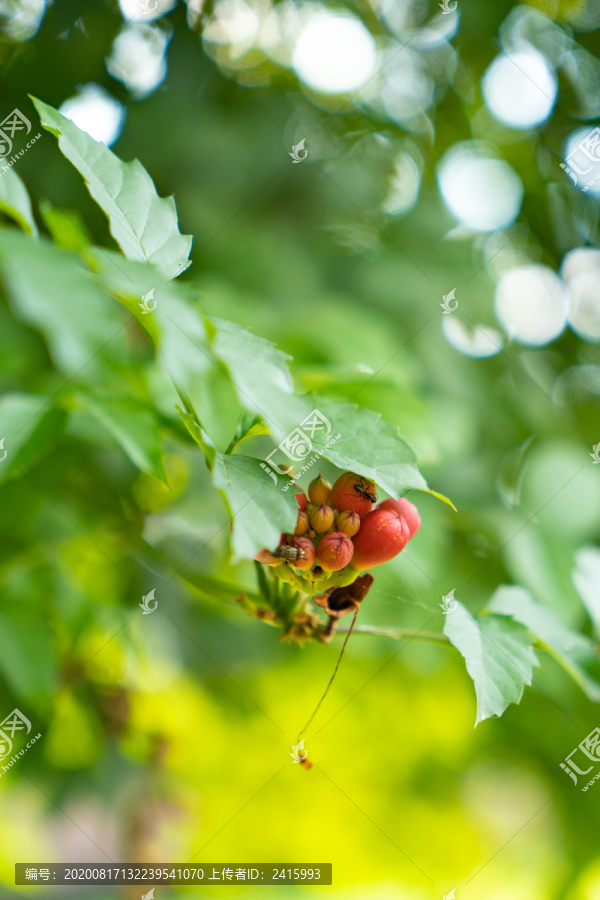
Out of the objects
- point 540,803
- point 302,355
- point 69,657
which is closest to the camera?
point 302,355

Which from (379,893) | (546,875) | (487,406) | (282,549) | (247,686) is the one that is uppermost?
(282,549)

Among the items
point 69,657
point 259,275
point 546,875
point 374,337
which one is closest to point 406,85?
point 259,275

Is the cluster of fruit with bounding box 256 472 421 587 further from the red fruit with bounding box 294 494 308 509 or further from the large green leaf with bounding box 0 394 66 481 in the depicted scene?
the large green leaf with bounding box 0 394 66 481

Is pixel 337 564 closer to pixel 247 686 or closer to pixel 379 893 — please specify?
pixel 247 686

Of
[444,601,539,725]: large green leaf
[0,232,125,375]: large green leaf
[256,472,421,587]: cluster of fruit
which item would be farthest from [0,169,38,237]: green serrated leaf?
[444,601,539,725]: large green leaf

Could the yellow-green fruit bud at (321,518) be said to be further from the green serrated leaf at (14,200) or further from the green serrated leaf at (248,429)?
the green serrated leaf at (14,200)

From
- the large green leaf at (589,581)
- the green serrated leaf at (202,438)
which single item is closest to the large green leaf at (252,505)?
the green serrated leaf at (202,438)

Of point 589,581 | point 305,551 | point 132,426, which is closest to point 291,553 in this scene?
point 305,551

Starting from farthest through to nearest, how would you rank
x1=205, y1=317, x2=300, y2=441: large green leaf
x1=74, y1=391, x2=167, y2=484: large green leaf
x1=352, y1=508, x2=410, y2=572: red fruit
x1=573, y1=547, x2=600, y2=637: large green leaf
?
x1=573, y1=547, x2=600, y2=637: large green leaf < x1=74, y1=391, x2=167, y2=484: large green leaf < x1=352, y1=508, x2=410, y2=572: red fruit < x1=205, y1=317, x2=300, y2=441: large green leaf
